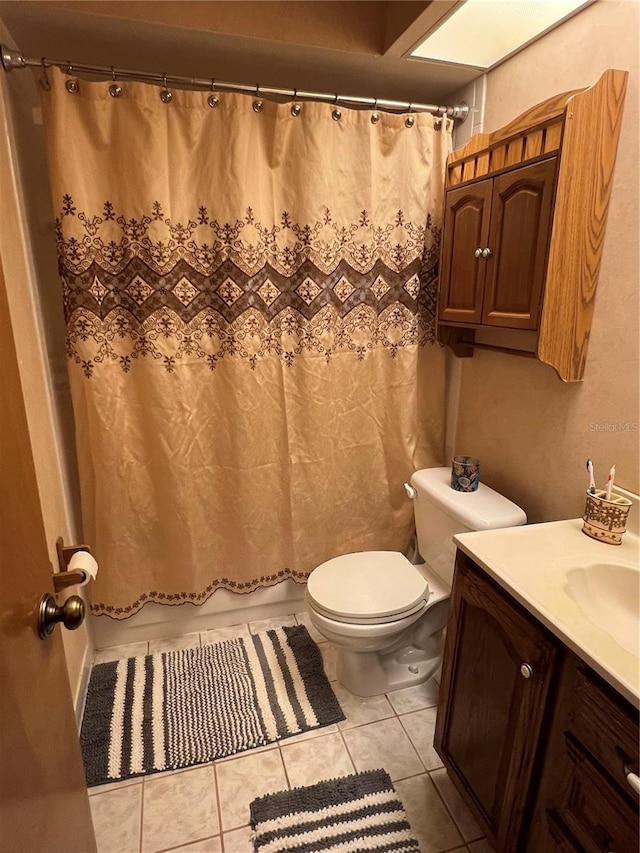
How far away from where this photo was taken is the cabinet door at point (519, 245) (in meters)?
1.32

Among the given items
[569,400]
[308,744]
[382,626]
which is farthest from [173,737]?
[569,400]

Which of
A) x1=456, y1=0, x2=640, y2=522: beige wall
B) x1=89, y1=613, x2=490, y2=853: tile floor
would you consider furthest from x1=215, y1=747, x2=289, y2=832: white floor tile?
x1=456, y1=0, x2=640, y2=522: beige wall

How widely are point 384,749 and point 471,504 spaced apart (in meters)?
0.86

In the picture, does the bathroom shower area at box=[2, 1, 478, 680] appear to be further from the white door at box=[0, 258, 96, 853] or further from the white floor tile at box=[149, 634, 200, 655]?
the white door at box=[0, 258, 96, 853]

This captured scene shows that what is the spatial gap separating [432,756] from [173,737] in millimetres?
862

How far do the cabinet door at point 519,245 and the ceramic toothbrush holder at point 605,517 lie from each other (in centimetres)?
50

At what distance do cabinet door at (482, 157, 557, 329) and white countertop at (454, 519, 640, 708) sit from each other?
0.59 metres

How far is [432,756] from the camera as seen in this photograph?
5.18 feet

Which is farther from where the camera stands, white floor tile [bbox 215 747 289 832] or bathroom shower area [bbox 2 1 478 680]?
bathroom shower area [bbox 2 1 478 680]

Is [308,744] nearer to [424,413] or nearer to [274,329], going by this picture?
[424,413]

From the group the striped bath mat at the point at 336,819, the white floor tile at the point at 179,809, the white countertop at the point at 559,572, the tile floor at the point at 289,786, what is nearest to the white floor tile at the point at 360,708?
the tile floor at the point at 289,786

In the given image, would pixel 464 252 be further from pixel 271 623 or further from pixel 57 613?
pixel 271 623

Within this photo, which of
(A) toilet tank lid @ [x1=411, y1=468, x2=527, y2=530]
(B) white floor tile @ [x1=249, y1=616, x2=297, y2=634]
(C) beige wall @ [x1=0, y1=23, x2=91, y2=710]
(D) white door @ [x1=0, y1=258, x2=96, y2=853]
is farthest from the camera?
(B) white floor tile @ [x1=249, y1=616, x2=297, y2=634]

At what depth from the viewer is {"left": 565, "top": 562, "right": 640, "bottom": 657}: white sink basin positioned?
3.62 ft
